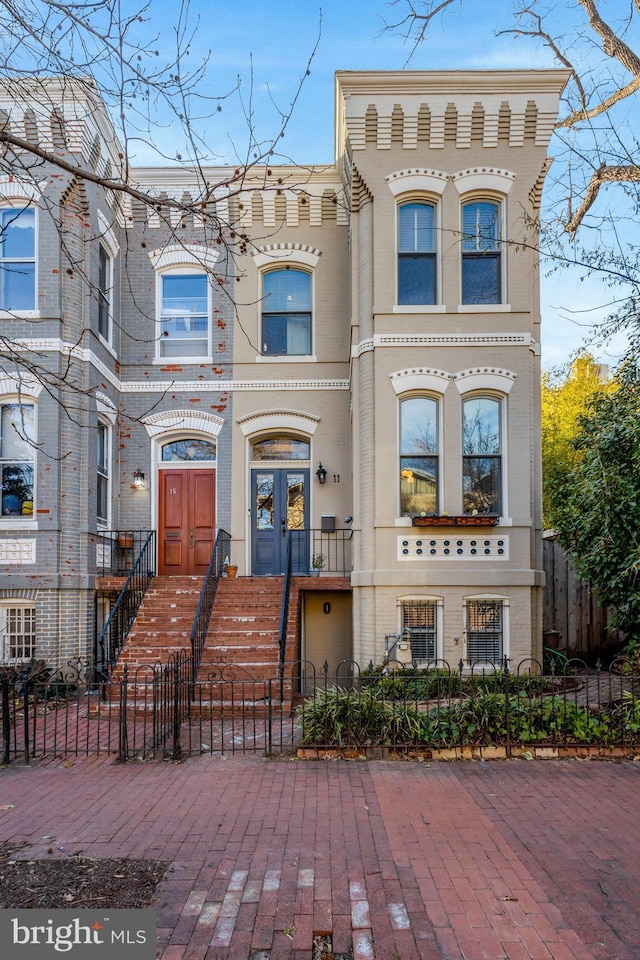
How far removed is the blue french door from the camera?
1305 cm

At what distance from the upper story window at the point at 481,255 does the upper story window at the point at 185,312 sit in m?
5.30

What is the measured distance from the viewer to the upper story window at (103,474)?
12.1m

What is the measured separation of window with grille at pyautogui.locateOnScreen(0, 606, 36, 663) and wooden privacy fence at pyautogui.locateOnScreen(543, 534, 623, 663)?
9.53 meters

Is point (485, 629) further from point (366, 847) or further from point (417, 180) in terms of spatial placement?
point (417, 180)

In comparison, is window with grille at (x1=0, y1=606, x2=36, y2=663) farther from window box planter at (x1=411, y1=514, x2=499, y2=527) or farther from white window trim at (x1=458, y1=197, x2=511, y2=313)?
white window trim at (x1=458, y1=197, x2=511, y2=313)

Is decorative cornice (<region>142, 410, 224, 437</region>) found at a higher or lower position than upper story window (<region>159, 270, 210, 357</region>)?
lower

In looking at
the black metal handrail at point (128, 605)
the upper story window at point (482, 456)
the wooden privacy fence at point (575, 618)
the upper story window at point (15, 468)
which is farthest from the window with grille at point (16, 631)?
the wooden privacy fence at point (575, 618)

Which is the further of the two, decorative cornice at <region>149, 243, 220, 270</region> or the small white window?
decorative cornice at <region>149, 243, 220, 270</region>

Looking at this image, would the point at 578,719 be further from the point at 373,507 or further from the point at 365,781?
the point at 373,507

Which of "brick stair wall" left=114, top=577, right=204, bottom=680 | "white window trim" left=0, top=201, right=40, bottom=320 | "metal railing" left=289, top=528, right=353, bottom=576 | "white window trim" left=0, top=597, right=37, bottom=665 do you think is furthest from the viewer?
"metal railing" left=289, top=528, right=353, bottom=576

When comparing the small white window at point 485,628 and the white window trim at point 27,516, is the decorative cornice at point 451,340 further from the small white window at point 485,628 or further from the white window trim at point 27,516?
the white window trim at point 27,516

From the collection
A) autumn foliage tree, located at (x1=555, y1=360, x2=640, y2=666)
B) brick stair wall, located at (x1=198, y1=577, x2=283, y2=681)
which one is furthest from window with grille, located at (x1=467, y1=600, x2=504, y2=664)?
brick stair wall, located at (x1=198, y1=577, x2=283, y2=681)

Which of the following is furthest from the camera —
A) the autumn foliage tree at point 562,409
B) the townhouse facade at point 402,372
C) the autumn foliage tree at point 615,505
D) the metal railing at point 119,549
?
the autumn foliage tree at point 562,409

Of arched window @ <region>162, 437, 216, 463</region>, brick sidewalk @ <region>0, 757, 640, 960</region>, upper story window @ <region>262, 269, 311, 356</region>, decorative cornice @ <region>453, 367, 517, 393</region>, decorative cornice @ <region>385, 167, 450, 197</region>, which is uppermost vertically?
decorative cornice @ <region>385, 167, 450, 197</region>
